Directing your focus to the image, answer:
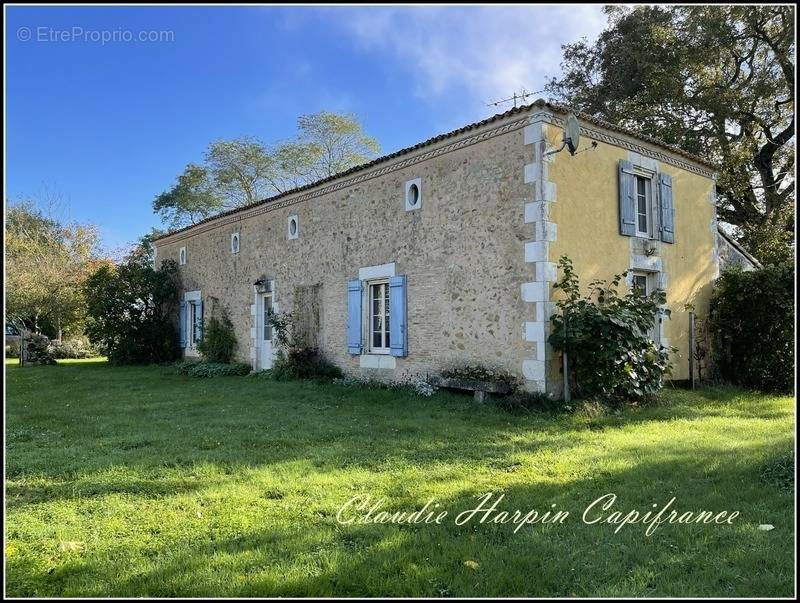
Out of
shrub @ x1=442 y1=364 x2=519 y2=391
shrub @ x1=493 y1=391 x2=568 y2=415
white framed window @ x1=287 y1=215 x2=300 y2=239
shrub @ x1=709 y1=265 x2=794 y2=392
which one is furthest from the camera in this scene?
white framed window @ x1=287 y1=215 x2=300 y2=239

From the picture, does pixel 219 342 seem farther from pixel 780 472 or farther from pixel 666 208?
pixel 780 472

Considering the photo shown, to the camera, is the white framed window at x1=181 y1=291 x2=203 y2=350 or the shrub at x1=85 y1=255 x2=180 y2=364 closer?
the white framed window at x1=181 y1=291 x2=203 y2=350

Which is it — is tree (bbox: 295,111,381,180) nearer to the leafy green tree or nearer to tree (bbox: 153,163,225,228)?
the leafy green tree

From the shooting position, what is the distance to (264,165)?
29.0 m

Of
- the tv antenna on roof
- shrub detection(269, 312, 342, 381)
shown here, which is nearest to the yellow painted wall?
the tv antenna on roof

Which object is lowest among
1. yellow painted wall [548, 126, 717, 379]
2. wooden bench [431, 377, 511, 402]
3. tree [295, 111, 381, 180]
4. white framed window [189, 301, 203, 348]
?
wooden bench [431, 377, 511, 402]

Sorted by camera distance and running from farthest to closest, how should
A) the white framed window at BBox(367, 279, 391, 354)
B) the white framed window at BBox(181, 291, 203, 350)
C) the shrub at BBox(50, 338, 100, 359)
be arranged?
the shrub at BBox(50, 338, 100, 359) < the white framed window at BBox(181, 291, 203, 350) < the white framed window at BBox(367, 279, 391, 354)

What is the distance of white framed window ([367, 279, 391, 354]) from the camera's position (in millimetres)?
10766

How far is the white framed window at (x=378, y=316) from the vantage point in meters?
10.8

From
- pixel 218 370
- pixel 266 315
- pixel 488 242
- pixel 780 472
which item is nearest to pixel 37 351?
pixel 218 370

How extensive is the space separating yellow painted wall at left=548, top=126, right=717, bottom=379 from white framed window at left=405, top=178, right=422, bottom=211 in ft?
8.48

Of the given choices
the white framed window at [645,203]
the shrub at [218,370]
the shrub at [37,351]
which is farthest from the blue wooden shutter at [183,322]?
the white framed window at [645,203]

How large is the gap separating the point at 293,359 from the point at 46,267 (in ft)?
48.5
